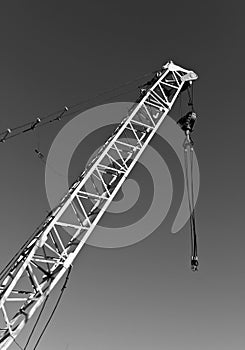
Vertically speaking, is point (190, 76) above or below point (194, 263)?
above

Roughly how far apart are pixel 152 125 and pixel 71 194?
698 cm

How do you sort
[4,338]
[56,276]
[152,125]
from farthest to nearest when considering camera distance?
[152,125]
[56,276]
[4,338]

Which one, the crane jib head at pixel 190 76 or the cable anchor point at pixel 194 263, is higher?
the crane jib head at pixel 190 76

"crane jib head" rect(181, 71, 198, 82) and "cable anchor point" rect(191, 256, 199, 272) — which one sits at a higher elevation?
"crane jib head" rect(181, 71, 198, 82)

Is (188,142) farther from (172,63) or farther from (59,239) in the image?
(59,239)

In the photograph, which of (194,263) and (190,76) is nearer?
(194,263)

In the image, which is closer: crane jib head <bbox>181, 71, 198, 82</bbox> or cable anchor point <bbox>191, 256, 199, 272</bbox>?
cable anchor point <bbox>191, 256, 199, 272</bbox>

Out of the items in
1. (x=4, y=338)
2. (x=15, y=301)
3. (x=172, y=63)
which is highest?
(x=172, y=63)

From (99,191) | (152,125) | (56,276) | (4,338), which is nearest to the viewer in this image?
(4,338)

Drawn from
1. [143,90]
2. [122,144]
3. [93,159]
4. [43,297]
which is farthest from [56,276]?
[143,90]

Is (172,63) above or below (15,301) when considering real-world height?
above

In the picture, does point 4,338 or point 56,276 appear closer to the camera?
point 4,338

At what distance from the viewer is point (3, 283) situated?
66.9 ft

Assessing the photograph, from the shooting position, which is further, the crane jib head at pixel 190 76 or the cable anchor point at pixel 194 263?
the crane jib head at pixel 190 76
